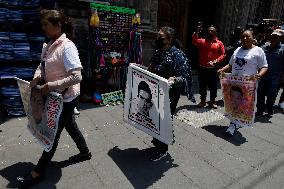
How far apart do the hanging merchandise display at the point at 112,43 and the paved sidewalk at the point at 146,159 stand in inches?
51.0

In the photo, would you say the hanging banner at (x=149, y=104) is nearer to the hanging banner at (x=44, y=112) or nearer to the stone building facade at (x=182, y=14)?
the hanging banner at (x=44, y=112)

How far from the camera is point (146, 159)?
12.9 ft

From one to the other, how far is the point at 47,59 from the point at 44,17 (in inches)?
17.4

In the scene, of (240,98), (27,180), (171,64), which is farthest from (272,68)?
(27,180)

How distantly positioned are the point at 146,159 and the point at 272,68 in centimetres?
382

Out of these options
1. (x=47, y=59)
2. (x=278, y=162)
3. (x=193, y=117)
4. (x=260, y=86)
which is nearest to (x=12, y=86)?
(x=47, y=59)

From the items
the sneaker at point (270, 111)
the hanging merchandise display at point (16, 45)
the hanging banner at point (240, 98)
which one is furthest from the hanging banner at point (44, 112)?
the sneaker at point (270, 111)

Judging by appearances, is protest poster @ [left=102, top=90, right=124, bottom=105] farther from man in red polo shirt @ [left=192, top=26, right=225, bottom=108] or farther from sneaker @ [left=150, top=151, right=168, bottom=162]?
sneaker @ [left=150, top=151, right=168, bottom=162]

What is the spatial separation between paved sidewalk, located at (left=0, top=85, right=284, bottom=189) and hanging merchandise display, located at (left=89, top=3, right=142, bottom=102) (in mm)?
1294

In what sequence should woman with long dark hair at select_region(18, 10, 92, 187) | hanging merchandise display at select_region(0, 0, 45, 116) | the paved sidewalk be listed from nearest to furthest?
woman with long dark hair at select_region(18, 10, 92, 187)
the paved sidewalk
hanging merchandise display at select_region(0, 0, 45, 116)

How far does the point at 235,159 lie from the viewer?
13.5 feet

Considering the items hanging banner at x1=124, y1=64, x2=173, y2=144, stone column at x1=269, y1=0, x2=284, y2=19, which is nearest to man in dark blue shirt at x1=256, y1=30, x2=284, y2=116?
hanging banner at x1=124, y1=64, x2=173, y2=144

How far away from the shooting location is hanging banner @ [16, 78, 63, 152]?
9.64 feet

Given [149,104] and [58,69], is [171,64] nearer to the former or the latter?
[149,104]
